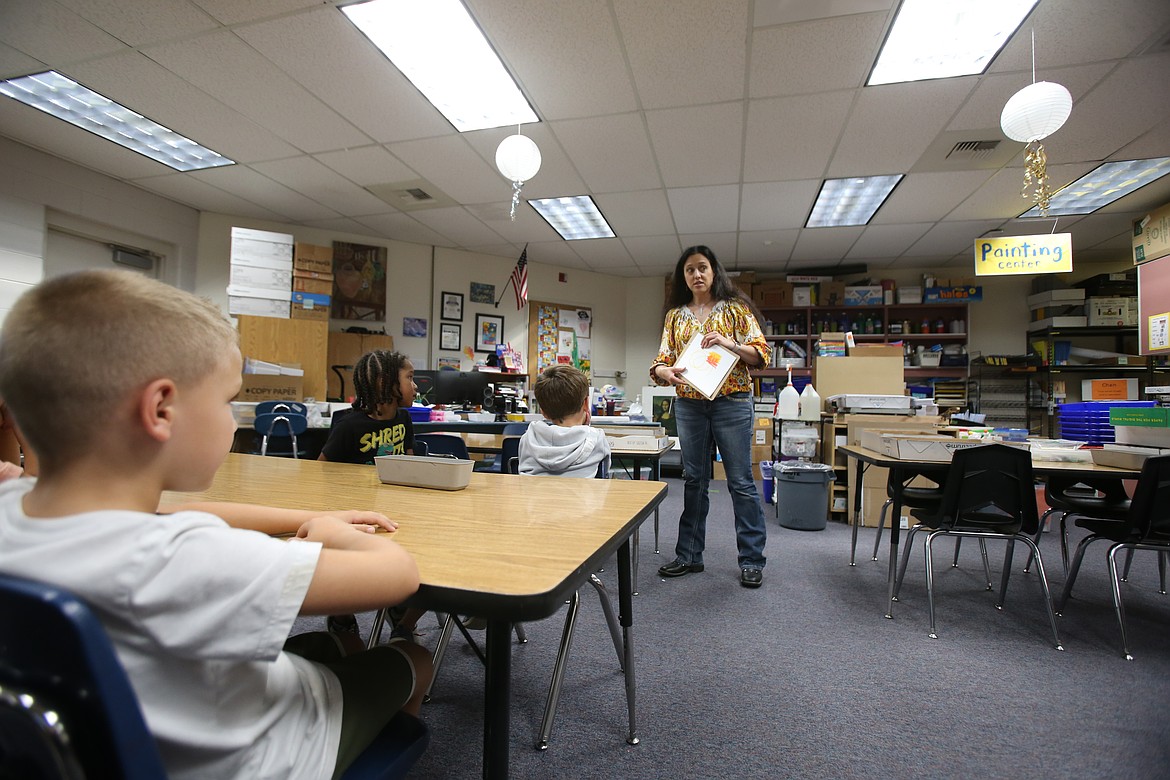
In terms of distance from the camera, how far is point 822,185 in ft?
13.6

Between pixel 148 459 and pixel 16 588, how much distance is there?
0.58 feet

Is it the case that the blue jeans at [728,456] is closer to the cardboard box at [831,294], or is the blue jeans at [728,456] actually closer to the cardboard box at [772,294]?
the cardboard box at [772,294]

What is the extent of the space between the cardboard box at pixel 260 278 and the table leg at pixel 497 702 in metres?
5.10

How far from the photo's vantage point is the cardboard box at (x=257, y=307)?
457cm

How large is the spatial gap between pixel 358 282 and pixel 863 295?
19.4 ft

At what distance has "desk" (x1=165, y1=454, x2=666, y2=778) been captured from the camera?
48cm

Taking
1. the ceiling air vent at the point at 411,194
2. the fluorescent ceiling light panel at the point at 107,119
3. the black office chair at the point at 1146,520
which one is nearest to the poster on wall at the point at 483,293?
the ceiling air vent at the point at 411,194

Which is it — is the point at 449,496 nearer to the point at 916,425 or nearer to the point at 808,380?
the point at 916,425

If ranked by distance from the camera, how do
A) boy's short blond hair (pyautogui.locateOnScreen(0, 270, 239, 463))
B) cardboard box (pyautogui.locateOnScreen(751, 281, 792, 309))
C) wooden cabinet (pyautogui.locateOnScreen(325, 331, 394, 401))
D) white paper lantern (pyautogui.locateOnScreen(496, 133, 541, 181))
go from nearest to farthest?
boy's short blond hair (pyautogui.locateOnScreen(0, 270, 239, 463)), white paper lantern (pyautogui.locateOnScreen(496, 133, 541, 181)), wooden cabinet (pyautogui.locateOnScreen(325, 331, 394, 401)), cardboard box (pyautogui.locateOnScreen(751, 281, 792, 309))

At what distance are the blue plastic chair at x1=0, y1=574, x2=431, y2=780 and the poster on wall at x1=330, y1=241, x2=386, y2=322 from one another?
564 cm

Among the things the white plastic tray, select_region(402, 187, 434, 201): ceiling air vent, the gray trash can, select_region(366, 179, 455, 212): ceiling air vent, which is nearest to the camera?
the white plastic tray

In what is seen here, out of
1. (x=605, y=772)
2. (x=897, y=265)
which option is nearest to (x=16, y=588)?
(x=605, y=772)

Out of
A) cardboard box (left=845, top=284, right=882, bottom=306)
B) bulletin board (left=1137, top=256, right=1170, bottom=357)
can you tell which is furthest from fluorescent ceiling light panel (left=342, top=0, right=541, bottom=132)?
bulletin board (left=1137, top=256, right=1170, bottom=357)

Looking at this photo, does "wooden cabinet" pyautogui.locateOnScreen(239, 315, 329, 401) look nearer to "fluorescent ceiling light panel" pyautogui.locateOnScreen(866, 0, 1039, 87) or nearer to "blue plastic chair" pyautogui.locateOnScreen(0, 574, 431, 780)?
"fluorescent ceiling light panel" pyautogui.locateOnScreen(866, 0, 1039, 87)
